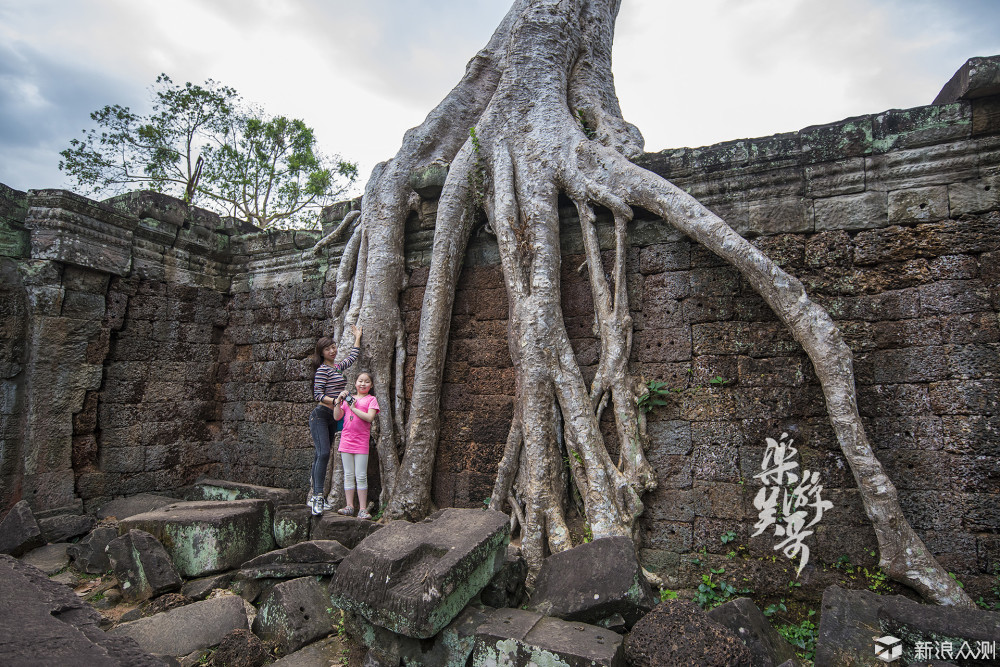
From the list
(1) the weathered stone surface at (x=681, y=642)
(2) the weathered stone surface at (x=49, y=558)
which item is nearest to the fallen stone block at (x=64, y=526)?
(2) the weathered stone surface at (x=49, y=558)

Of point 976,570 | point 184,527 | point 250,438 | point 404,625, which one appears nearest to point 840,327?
point 976,570

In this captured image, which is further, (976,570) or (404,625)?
(976,570)

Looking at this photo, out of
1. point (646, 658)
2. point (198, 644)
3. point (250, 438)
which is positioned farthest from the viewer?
point (250, 438)

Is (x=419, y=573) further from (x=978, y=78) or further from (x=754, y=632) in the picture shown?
(x=978, y=78)

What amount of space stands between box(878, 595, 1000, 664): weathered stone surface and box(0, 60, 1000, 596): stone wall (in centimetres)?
68

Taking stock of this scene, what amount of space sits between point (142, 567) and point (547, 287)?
298cm

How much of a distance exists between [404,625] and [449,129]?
3988 millimetres

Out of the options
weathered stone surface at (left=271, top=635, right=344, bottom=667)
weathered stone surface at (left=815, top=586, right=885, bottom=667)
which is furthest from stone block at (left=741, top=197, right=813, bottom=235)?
weathered stone surface at (left=271, top=635, right=344, bottom=667)

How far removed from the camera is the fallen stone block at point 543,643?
188cm

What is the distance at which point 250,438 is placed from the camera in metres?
5.11

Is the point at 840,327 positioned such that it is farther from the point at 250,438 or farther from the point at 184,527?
the point at 250,438

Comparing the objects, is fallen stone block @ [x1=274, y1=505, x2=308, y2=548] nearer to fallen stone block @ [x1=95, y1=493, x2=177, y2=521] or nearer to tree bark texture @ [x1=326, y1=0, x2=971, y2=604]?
tree bark texture @ [x1=326, y1=0, x2=971, y2=604]

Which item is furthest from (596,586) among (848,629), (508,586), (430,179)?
(430,179)

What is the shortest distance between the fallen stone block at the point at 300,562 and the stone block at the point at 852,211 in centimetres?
343
